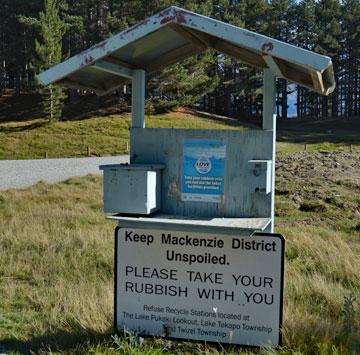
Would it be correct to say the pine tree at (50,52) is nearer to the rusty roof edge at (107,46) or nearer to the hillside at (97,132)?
the hillside at (97,132)

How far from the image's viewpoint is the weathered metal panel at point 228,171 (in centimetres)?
392

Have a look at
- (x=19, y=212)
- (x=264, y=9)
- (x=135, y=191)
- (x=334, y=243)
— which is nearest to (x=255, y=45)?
(x=135, y=191)

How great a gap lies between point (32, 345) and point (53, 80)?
1.95 meters

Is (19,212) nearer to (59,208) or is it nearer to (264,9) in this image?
(59,208)

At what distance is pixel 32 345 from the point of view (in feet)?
13.1

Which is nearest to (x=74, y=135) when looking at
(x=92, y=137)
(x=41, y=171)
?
(x=92, y=137)

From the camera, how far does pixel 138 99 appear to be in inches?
174

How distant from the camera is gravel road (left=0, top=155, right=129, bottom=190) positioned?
20.7 meters

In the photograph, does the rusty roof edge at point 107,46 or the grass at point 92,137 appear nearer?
the rusty roof edge at point 107,46

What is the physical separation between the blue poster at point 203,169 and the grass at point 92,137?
31606 millimetres

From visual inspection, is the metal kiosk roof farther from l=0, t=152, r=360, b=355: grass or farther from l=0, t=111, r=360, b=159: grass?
l=0, t=111, r=360, b=159: grass

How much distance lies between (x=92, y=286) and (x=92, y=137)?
1392 inches

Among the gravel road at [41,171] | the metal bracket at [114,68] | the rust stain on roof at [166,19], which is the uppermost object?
the rust stain on roof at [166,19]

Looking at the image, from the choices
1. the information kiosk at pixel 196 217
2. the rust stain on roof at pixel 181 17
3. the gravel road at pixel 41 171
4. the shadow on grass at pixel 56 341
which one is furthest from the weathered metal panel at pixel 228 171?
the gravel road at pixel 41 171
